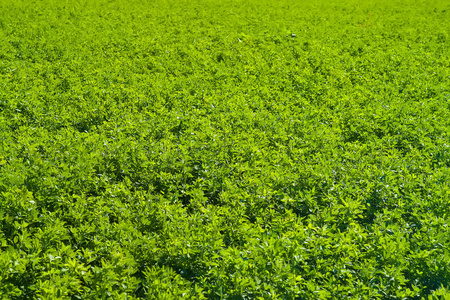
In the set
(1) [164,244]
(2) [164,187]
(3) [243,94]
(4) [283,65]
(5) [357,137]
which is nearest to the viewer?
(1) [164,244]

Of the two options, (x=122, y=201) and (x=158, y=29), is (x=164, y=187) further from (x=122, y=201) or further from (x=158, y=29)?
(x=158, y=29)

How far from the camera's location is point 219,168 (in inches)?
219

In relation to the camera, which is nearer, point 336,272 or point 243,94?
point 336,272

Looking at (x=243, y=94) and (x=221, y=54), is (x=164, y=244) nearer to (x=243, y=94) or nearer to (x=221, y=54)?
(x=243, y=94)

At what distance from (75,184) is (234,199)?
2.34 metres

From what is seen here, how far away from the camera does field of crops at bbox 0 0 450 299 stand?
3578mm

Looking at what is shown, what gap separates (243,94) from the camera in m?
8.90

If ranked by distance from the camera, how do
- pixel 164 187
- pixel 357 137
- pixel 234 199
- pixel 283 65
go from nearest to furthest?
1. pixel 234 199
2. pixel 164 187
3. pixel 357 137
4. pixel 283 65

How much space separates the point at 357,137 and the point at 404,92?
10.2 feet

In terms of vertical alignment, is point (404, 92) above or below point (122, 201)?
above

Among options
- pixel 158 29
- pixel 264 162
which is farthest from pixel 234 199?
pixel 158 29

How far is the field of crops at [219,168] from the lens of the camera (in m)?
3.58

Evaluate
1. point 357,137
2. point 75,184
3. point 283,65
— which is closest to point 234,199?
point 75,184

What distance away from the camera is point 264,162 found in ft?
18.9
